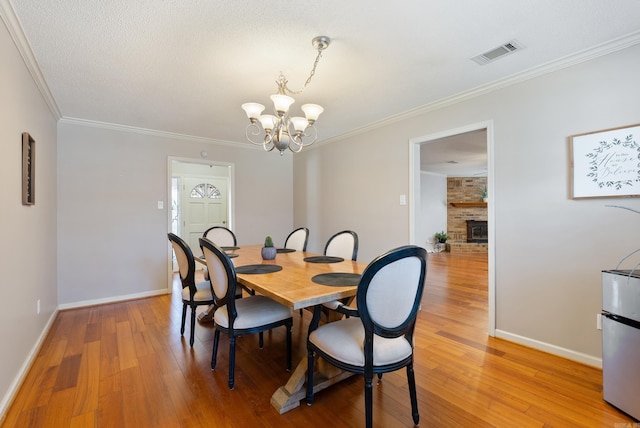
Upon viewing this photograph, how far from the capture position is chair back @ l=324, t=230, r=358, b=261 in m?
2.79

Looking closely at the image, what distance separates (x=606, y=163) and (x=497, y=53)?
1079mm

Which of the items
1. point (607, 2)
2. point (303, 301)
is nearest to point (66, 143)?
point (303, 301)

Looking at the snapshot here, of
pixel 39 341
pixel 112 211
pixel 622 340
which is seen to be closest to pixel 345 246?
pixel 622 340

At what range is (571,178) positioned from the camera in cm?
219

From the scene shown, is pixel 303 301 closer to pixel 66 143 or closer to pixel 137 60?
pixel 137 60

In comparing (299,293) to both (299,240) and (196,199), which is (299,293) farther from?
(196,199)

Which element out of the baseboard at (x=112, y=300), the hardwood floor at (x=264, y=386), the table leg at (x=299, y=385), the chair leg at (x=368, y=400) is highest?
the chair leg at (x=368, y=400)

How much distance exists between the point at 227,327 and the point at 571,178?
270 centimetres

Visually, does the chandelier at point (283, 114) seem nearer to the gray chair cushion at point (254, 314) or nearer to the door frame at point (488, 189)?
the gray chair cushion at point (254, 314)

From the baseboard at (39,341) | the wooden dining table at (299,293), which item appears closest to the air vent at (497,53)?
the wooden dining table at (299,293)

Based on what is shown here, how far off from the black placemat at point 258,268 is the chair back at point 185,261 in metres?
0.48

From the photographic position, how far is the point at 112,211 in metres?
3.77

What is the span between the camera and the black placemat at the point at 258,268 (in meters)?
2.03

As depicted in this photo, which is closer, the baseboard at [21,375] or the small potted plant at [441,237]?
the baseboard at [21,375]
